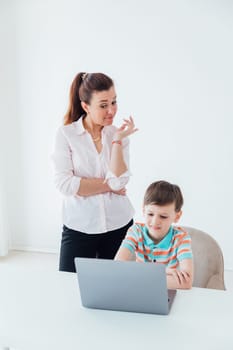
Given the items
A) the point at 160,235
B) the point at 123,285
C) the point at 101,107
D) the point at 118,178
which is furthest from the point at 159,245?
the point at 101,107

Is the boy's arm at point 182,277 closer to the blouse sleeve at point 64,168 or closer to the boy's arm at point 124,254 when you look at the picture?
the boy's arm at point 124,254

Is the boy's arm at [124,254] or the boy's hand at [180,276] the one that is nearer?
the boy's hand at [180,276]

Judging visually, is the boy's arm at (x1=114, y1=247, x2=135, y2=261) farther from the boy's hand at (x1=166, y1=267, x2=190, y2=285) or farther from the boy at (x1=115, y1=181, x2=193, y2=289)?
the boy's hand at (x1=166, y1=267, x2=190, y2=285)

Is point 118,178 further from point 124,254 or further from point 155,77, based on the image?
point 155,77

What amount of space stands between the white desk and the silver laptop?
0.03 meters

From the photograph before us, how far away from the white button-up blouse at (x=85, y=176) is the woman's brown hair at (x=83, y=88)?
6cm

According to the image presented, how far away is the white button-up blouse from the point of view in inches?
89.0

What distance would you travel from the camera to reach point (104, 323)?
1.43m

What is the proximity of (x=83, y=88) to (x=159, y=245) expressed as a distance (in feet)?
2.89

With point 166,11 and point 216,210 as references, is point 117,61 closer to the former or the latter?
point 166,11

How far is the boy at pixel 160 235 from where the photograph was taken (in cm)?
179

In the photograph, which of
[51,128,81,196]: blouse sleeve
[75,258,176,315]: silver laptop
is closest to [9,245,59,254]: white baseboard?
[51,128,81,196]: blouse sleeve

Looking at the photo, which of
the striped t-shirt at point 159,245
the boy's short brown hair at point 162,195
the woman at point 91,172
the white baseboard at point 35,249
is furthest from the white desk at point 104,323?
the white baseboard at point 35,249

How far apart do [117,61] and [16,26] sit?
2.67 ft
